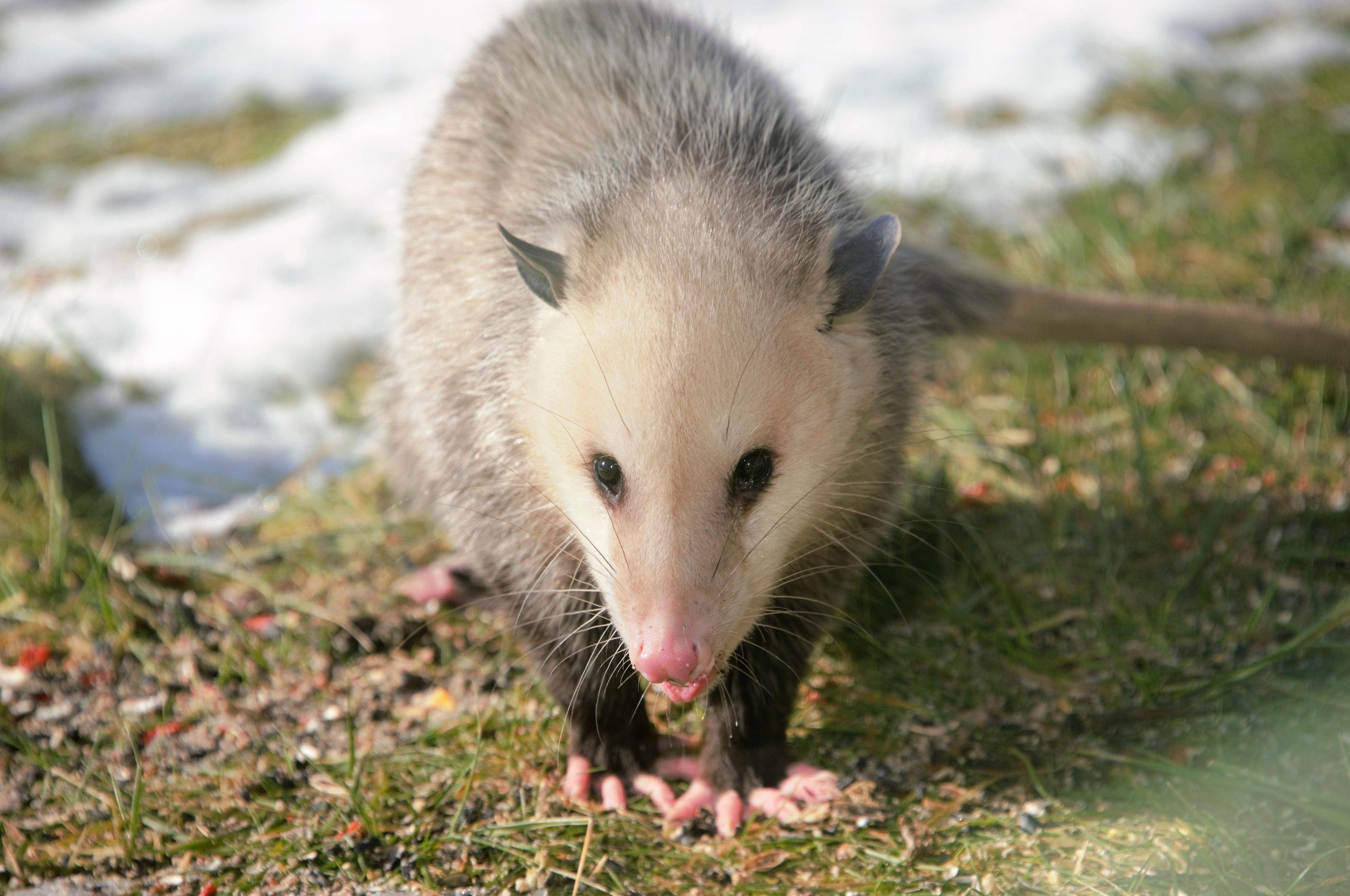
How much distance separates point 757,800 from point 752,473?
73 centimetres

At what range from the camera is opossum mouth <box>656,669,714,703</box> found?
1.60m

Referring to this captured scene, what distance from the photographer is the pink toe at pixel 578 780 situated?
2059 mm

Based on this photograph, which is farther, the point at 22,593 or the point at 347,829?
the point at 22,593

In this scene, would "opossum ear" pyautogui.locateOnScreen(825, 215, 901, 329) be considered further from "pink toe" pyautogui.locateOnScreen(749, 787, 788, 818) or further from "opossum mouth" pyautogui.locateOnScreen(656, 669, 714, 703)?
"pink toe" pyautogui.locateOnScreen(749, 787, 788, 818)

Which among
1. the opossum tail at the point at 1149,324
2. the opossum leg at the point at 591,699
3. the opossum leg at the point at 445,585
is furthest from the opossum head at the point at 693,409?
the opossum tail at the point at 1149,324

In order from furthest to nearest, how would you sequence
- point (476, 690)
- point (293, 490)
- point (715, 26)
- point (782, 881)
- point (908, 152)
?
point (908, 152) → point (293, 490) → point (715, 26) → point (476, 690) → point (782, 881)

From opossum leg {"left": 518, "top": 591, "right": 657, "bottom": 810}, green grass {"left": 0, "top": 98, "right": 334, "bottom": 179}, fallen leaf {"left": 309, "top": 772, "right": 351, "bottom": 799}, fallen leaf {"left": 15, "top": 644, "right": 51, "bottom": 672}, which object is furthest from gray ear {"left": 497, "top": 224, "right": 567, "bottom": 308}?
green grass {"left": 0, "top": 98, "right": 334, "bottom": 179}

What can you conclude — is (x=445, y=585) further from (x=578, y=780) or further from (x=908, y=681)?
(x=908, y=681)

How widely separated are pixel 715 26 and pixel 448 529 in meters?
1.42

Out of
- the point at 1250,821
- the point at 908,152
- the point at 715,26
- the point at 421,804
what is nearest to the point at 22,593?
the point at 421,804

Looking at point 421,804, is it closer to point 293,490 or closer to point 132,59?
point 293,490

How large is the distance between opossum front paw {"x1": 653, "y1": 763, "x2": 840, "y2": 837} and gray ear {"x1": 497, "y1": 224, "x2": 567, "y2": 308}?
94 cm

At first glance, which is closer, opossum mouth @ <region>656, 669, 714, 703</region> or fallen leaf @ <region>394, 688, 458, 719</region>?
opossum mouth @ <region>656, 669, 714, 703</region>

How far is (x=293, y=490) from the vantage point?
3.05m
